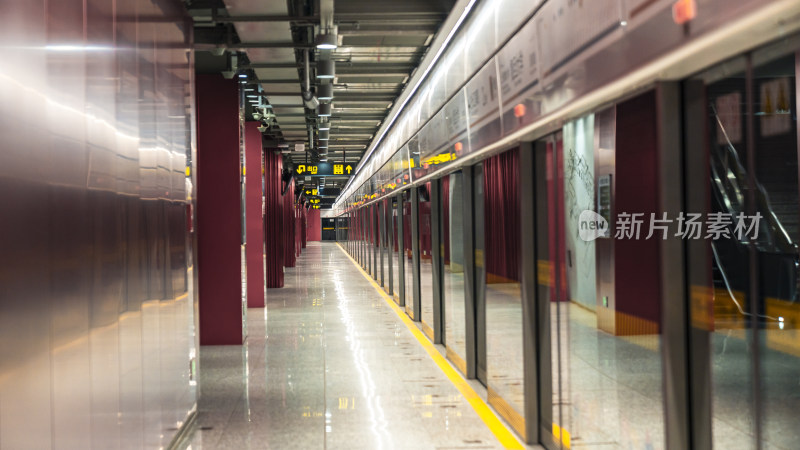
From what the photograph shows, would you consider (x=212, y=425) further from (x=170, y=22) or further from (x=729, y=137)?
(x=729, y=137)

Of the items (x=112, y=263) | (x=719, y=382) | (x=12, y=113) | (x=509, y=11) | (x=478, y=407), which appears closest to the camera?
(x=12, y=113)

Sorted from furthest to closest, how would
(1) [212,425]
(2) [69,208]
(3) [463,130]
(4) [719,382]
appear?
1. (3) [463,130]
2. (1) [212,425]
3. (2) [69,208]
4. (4) [719,382]

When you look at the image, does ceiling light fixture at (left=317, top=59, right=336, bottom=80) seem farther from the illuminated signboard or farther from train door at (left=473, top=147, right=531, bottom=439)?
the illuminated signboard

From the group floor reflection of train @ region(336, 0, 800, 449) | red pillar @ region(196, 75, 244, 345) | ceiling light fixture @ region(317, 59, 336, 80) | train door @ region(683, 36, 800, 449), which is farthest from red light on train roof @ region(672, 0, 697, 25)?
red pillar @ region(196, 75, 244, 345)

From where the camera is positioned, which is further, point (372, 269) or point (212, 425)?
point (372, 269)

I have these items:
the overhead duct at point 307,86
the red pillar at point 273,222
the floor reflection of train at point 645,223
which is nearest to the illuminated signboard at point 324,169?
the red pillar at point 273,222

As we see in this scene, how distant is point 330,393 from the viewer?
618cm

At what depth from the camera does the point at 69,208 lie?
112 inches

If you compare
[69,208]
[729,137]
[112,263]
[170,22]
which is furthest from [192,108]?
[729,137]

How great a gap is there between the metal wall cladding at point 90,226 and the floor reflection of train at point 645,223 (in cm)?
248

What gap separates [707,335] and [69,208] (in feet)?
9.10

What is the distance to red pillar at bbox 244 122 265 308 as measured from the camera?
1228cm

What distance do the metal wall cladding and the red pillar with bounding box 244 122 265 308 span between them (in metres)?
7.34

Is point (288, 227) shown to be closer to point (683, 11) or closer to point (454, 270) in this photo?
point (454, 270)
